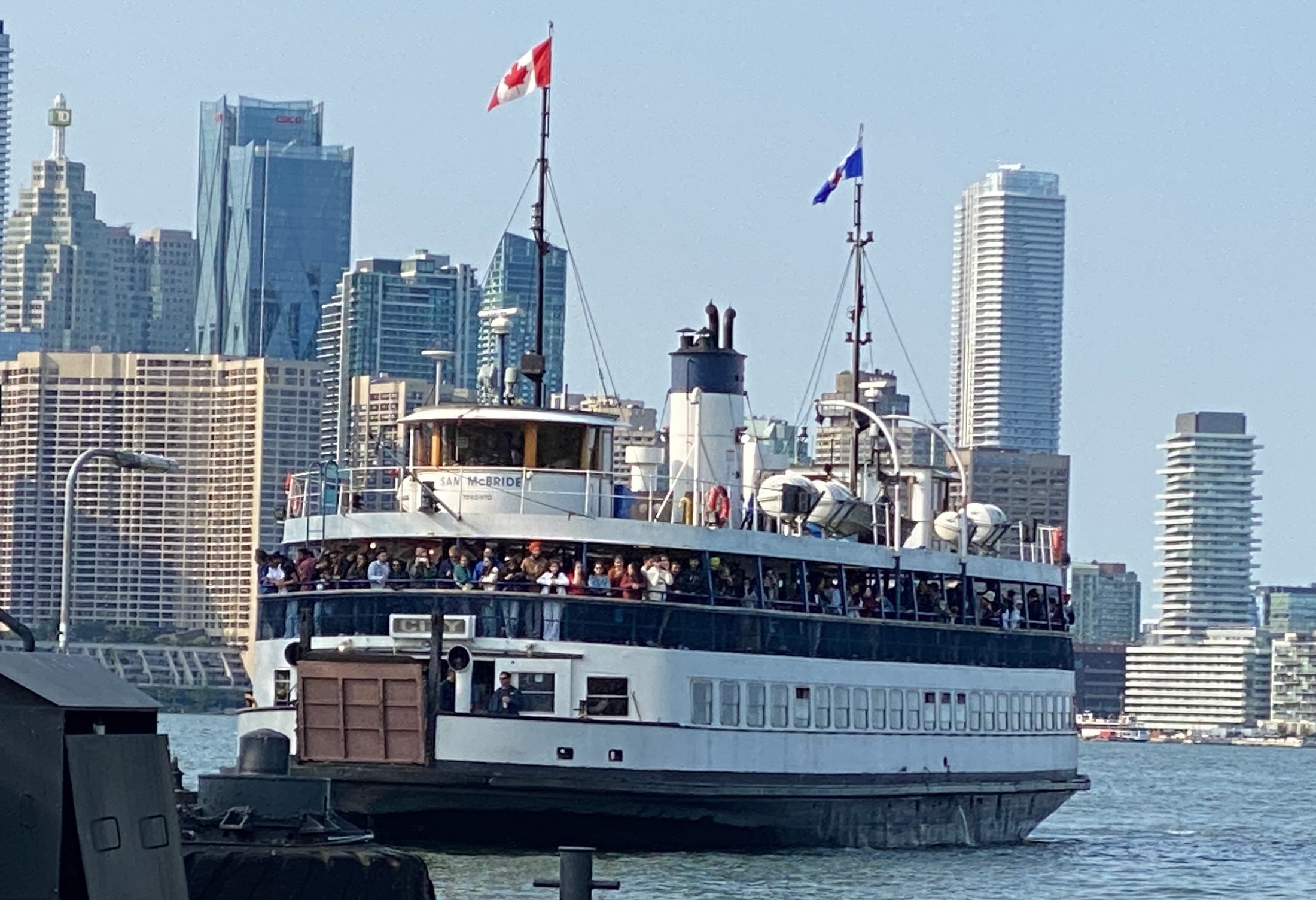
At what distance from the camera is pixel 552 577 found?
36406 mm

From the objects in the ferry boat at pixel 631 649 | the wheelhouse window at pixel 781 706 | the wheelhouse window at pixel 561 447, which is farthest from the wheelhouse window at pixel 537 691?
the wheelhouse window at pixel 781 706

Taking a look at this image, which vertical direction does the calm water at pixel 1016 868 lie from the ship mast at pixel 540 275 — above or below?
below

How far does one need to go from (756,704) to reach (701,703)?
1422mm

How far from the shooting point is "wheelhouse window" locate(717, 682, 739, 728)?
125ft

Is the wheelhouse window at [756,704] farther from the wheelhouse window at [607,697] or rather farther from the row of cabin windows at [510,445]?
the row of cabin windows at [510,445]

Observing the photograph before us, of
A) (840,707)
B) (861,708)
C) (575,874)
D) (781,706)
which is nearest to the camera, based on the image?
(575,874)

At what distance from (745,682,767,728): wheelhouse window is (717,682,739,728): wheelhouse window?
A: 9.0 inches

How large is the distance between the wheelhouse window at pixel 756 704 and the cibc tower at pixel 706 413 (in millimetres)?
4597

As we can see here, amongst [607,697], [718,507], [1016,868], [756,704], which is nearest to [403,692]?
[607,697]

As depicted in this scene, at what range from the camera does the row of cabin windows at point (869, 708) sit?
38188mm

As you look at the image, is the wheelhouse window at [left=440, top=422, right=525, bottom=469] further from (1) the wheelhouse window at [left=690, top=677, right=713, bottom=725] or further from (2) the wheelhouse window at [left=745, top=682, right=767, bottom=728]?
(2) the wheelhouse window at [left=745, top=682, right=767, bottom=728]

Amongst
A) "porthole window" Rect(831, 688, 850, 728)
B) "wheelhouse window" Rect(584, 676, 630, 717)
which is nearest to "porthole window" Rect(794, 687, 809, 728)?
"porthole window" Rect(831, 688, 850, 728)

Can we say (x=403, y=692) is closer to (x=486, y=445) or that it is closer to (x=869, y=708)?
(x=486, y=445)

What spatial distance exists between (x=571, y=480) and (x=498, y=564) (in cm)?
262
